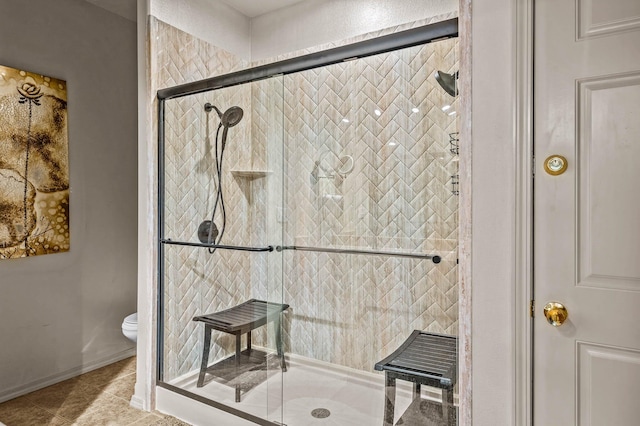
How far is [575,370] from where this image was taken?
53.1 inches

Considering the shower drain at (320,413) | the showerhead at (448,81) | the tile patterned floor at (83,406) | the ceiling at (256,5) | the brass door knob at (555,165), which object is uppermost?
the ceiling at (256,5)

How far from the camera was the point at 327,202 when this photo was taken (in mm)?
2049

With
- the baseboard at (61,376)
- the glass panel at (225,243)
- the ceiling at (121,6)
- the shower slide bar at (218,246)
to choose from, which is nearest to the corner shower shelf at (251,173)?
the glass panel at (225,243)

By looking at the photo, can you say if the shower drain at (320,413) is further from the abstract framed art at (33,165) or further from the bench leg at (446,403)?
the abstract framed art at (33,165)

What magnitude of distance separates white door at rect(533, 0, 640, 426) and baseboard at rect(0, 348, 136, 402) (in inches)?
116

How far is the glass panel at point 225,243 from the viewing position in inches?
84.2

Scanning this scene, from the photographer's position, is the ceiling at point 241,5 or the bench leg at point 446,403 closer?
the bench leg at point 446,403

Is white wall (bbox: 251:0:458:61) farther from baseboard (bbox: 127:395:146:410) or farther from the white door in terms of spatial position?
baseboard (bbox: 127:395:146:410)

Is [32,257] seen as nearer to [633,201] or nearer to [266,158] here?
[266,158]

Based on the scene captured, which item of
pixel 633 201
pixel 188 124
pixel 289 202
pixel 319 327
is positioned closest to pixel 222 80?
pixel 188 124

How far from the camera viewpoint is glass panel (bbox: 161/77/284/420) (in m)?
2.14

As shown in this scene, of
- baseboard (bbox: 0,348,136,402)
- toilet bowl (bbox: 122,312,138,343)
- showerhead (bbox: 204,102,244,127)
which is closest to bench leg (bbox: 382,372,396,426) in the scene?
showerhead (bbox: 204,102,244,127)

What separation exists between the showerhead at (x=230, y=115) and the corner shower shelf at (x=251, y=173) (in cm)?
27

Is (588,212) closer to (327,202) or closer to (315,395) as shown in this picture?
(327,202)
